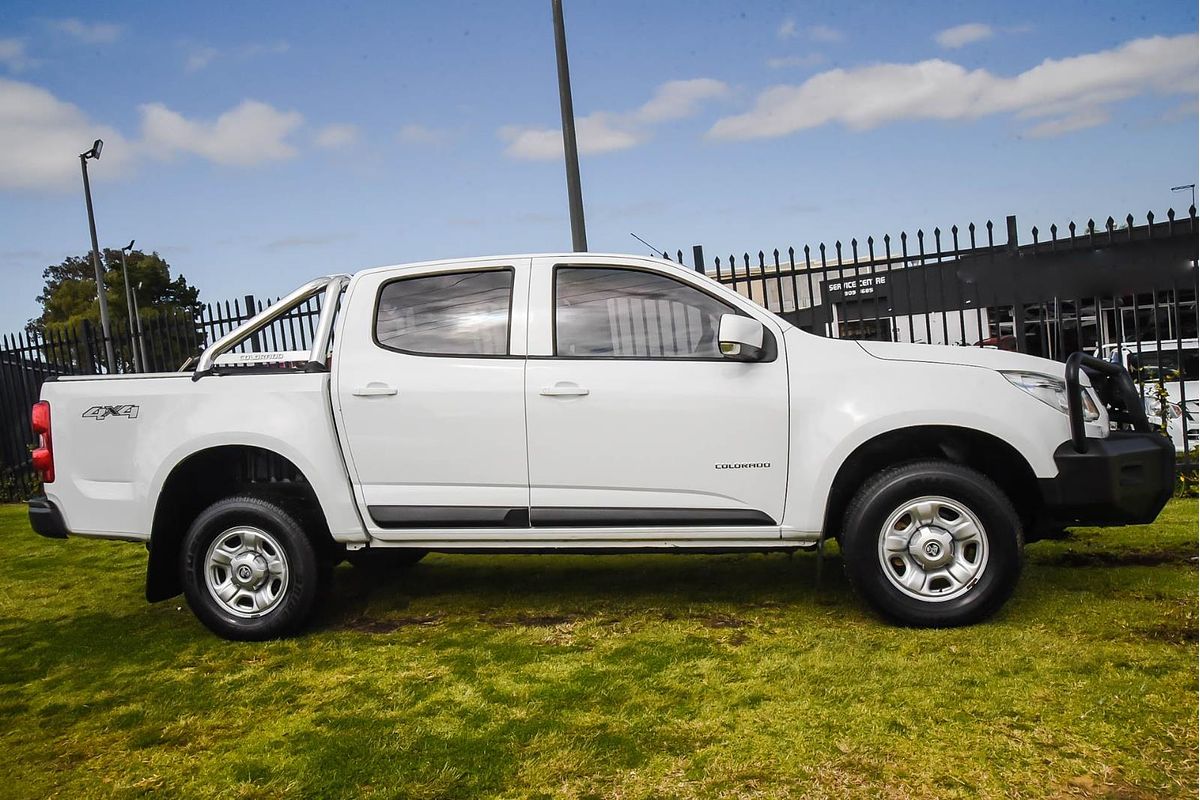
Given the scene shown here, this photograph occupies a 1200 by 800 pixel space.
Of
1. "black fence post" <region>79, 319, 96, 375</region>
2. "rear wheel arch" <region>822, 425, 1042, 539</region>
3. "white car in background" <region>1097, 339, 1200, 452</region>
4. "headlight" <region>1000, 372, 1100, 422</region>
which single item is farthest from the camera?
"black fence post" <region>79, 319, 96, 375</region>

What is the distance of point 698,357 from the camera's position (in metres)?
4.58

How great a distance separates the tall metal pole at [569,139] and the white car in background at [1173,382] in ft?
16.1

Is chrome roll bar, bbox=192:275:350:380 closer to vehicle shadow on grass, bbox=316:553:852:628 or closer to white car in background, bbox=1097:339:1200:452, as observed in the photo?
vehicle shadow on grass, bbox=316:553:852:628

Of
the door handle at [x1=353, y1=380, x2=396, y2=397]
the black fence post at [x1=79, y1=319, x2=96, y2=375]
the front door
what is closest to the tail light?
the door handle at [x1=353, y1=380, x2=396, y2=397]

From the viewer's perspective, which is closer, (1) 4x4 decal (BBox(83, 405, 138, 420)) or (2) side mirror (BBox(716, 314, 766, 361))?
(2) side mirror (BBox(716, 314, 766, 361))

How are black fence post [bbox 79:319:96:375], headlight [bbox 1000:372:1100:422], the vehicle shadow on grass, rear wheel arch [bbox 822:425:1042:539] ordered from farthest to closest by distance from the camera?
black fence post [bbox 79:319:96:375]
the vehicle shadow on grass
rear wheel arch [bbox 822:425:1042:539]
headlight [bbox 1000:372:1100:422]

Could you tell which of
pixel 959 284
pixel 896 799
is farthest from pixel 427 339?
pixel 959 284

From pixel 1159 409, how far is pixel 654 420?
648 centimetres

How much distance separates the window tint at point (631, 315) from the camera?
462 cm

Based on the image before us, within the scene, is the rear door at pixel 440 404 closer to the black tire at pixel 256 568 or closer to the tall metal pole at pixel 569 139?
the black tire at pixel 256 568

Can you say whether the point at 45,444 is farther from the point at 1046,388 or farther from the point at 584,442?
the point at 1046,388

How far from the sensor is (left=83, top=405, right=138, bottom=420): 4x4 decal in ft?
16.2

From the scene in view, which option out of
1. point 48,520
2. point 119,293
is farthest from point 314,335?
point 119,293

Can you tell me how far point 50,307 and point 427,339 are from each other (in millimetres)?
64998
